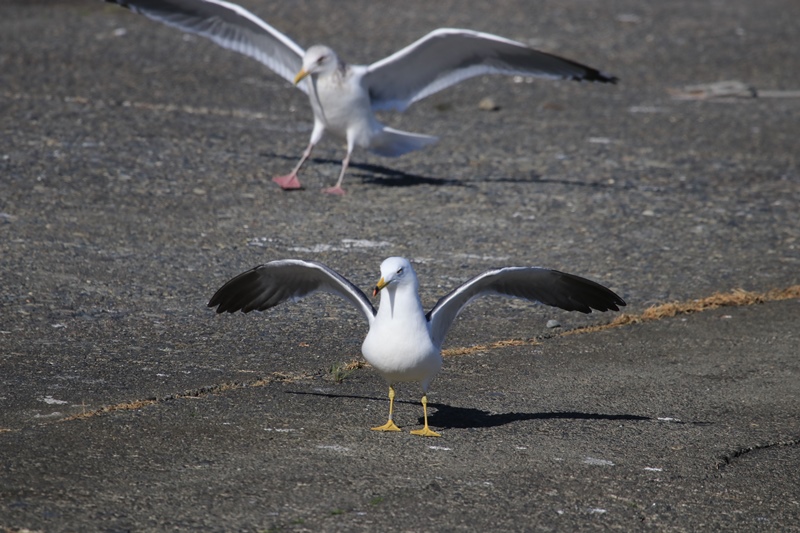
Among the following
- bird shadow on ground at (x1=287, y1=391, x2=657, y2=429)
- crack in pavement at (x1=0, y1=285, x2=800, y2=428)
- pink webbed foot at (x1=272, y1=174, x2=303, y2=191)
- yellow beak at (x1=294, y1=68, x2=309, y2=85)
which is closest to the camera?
crack in pavement at (x1=0, y1=285, x2=800, y2=428)

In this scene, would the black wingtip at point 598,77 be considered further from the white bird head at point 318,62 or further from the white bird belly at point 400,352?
the white bird belly at point 400,352

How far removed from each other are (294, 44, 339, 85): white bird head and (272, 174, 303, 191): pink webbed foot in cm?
89

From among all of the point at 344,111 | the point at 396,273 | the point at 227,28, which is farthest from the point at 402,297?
the point at 227,28

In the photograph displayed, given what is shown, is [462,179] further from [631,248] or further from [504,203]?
[631,248]

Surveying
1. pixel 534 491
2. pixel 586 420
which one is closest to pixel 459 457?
pixel 534 491

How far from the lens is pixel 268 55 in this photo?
9906mm

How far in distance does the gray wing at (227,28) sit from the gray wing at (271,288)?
491 centimetres

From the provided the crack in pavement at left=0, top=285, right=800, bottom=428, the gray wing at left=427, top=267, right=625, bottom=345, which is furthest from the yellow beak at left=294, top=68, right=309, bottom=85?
the gray wing at left=427, top=267, right=625, bottom=345

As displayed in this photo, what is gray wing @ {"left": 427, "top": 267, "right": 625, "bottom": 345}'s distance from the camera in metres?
4.74

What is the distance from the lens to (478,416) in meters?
4.65

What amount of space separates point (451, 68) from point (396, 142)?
3.09ft

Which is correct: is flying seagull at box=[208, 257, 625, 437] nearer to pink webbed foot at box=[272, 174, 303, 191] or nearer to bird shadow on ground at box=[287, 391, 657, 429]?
bird shadow on ground at box=[287, 391, 657, 429]

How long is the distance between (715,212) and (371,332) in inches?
180

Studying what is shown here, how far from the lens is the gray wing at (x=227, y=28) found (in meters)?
9.63
